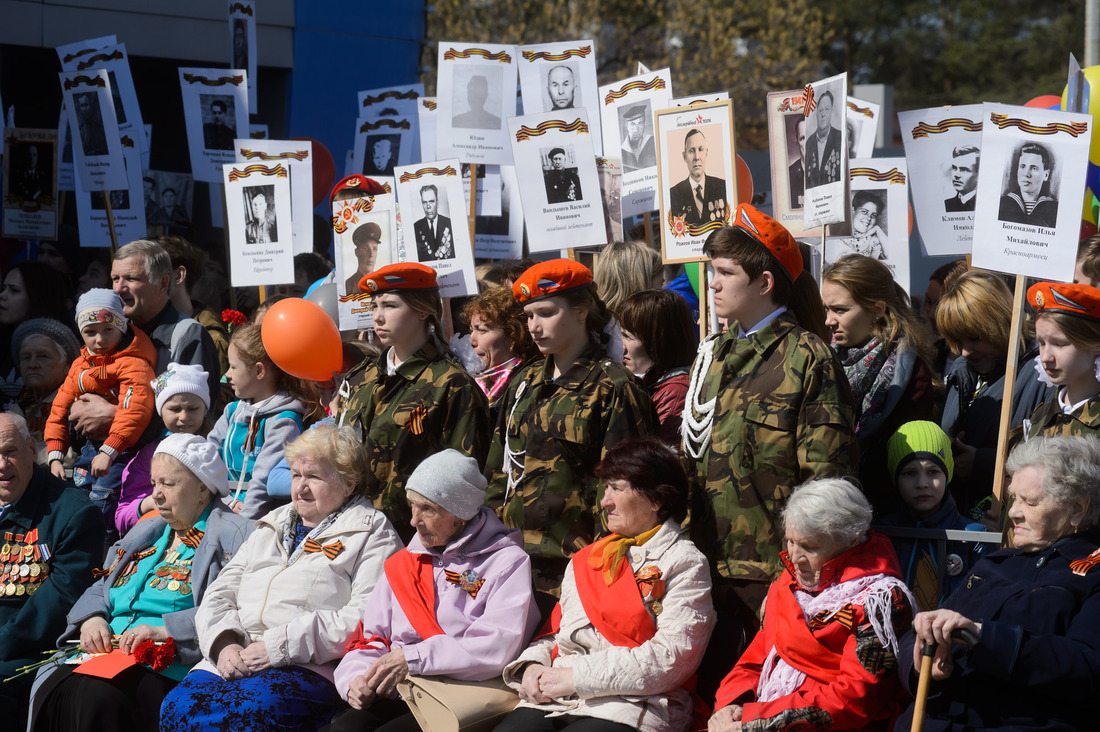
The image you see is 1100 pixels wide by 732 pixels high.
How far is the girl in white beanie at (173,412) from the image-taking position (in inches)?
241

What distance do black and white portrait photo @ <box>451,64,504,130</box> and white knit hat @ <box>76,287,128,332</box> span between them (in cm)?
227

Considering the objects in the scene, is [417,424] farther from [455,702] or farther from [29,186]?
[29,186]

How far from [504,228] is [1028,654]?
5.41 m

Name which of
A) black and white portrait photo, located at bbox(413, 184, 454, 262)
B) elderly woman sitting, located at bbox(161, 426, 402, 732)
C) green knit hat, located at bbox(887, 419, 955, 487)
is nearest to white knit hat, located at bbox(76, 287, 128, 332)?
black and white portrait photo, located at bbox(413, 184, 454, 262)

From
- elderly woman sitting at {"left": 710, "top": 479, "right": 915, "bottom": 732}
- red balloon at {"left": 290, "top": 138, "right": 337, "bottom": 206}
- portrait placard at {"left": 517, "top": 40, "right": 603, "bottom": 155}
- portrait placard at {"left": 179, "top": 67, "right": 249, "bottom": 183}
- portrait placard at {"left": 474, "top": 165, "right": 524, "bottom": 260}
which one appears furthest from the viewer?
red balloon at {"left": 290, "top": 138, "right": 337, "bottom": 206}

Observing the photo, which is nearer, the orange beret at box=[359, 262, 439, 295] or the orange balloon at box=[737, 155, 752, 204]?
the orange beret at box=[359, 262, 439, 295]

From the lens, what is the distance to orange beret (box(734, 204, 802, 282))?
14.2ft

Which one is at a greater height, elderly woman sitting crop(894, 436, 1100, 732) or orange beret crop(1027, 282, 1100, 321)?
orange beret crop(1027, 282, 1100, 321)

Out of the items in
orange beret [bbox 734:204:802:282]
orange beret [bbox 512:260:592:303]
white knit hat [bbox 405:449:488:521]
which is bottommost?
white knit hat [bbox 405:449:488:521]

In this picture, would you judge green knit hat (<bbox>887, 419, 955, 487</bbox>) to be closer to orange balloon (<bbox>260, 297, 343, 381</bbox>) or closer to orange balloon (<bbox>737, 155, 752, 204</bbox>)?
orange balloon (<bbox>260, 297, 343, 381</bbox>)

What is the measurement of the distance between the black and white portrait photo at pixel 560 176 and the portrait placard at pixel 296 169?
1.62 meters

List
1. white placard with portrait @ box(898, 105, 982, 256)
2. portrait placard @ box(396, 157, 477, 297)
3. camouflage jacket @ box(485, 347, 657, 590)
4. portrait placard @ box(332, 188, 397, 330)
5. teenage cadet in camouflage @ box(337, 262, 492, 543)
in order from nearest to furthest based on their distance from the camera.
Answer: camouflage jacket @ box(485, 347, 657, 590), teenage cadet in camouflage @ box(337, 262, 492, 543), white placard with portrait @ box(898, 105, 982, 256), portrait placard @ box(396, 157, 477, 297), portrait placard @ box(332, 188, 397, 330)

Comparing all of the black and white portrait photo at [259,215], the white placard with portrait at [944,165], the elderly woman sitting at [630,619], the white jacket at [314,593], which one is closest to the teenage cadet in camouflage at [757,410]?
the elderly woman sitting at [630,619]

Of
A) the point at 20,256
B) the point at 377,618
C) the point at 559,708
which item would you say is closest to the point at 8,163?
the point at 20,256
